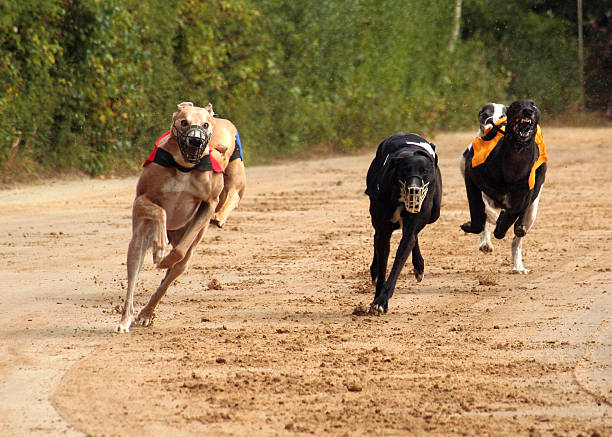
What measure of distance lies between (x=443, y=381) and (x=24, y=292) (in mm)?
3511

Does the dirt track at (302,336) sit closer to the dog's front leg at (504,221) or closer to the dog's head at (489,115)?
the dog's front leg at (504,221)

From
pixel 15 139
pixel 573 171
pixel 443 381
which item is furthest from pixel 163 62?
pixel 443 381

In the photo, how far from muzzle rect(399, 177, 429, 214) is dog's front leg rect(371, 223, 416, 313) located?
0.20m

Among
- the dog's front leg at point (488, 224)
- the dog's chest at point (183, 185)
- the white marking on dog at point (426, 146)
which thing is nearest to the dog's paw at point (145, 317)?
the dog's chest at point (183, 185)

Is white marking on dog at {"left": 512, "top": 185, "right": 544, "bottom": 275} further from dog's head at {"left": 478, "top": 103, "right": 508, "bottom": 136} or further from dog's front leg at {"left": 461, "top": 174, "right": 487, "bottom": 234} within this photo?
dog's head at {"left": 478, "top": 103, "right": 508, "bottom": 136}

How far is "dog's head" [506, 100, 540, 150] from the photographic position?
7102mm

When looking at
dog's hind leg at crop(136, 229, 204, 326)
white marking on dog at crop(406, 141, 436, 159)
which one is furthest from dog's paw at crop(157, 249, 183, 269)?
white marking on dog at crop(406, 141, 436, 159)

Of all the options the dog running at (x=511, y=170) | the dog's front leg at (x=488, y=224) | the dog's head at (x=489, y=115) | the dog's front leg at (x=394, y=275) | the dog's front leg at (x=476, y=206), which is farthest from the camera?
the dog's head at (x=489, y=115)

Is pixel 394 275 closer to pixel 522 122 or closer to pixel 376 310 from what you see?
pixel 376 310

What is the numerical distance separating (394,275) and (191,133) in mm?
1715

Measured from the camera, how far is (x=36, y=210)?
36.3 feet

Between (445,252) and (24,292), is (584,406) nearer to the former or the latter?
(24,292)

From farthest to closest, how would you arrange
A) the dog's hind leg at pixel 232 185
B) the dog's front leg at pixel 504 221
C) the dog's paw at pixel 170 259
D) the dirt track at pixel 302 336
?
the dog's front leg at pixel 504 221, the dog's hind leg at pixel 232 185, the dog's paw at pixel 170 259, the dirt track at pixel 302 336

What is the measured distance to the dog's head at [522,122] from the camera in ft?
23.3
